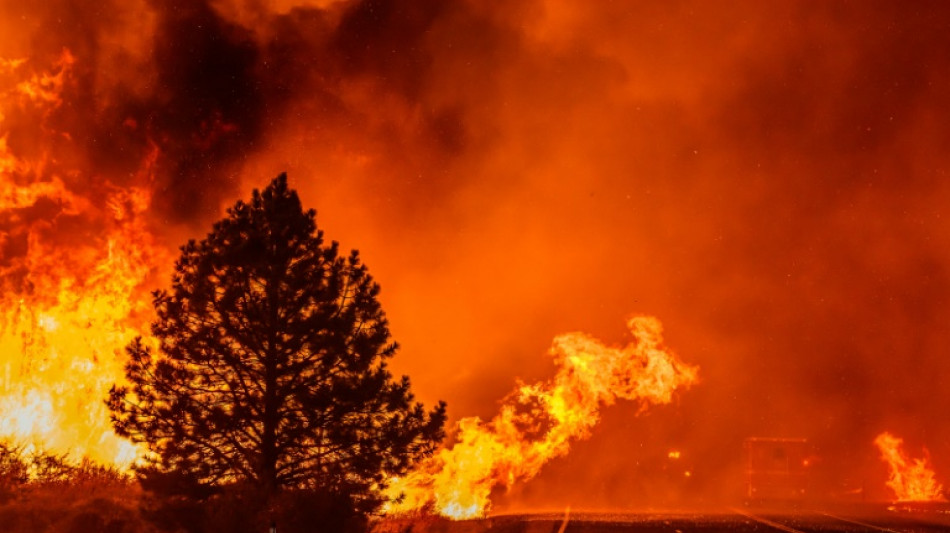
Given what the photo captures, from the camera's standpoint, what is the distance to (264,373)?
69.6 feet

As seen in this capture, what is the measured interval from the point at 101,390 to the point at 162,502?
983 centimetres

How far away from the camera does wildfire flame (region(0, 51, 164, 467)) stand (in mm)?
27875

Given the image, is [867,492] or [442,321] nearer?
[442,321]

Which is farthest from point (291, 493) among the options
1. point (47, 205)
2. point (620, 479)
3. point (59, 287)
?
point (620, 479)

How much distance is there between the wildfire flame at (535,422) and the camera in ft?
109

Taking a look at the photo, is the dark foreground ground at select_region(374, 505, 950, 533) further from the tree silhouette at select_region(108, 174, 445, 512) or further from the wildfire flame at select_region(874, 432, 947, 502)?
the wildfire flame at select_region(874, 432, 947, 502)

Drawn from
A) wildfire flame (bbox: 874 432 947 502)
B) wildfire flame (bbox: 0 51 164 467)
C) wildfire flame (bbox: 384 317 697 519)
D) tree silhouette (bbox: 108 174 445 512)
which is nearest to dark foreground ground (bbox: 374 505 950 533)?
wildfire flame (bbox: 384 317 697 519)

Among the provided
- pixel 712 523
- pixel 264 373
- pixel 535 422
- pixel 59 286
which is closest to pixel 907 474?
pixel 535 422

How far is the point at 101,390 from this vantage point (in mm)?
28141

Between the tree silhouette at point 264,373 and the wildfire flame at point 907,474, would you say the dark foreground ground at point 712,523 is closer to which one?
the tree silhouette at point 264,373

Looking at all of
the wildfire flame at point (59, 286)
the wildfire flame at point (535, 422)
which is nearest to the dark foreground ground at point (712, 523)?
the wildfire flame at point (535, 422)

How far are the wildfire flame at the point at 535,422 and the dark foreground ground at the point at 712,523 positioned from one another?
190 centimetres

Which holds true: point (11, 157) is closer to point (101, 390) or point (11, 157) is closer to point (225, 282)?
point (101, 390)

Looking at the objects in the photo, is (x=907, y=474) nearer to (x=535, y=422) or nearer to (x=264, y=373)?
(x=535, y=422)
